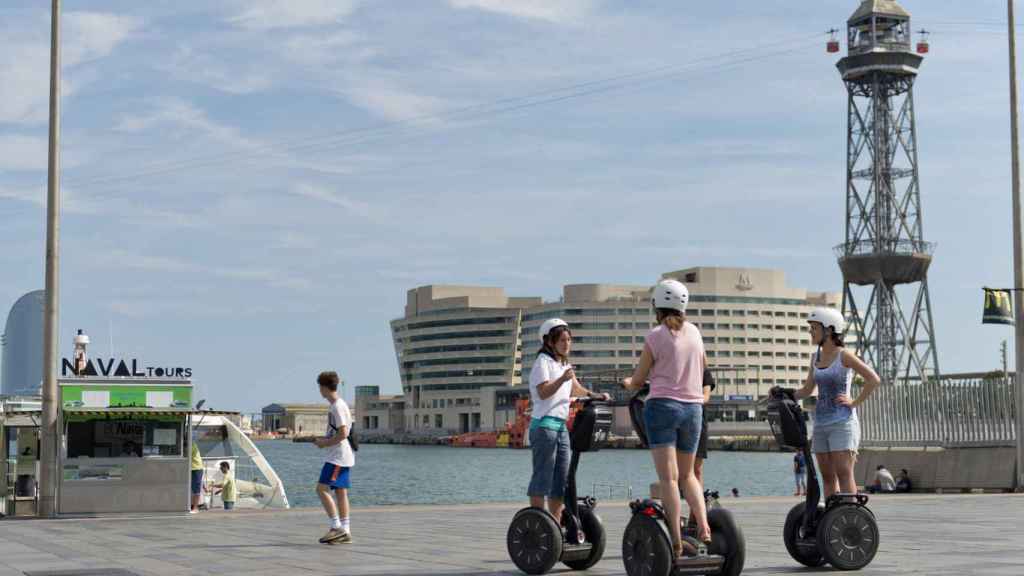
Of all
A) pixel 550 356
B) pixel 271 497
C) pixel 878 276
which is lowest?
pixel 271 497

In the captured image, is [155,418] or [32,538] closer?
[32,538]

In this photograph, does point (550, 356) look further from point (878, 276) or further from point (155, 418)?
point (878, 276)

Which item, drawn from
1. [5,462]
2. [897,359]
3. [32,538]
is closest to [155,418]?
[32,538]

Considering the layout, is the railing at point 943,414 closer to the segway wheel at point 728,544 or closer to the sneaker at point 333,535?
the sneaker at point 333,535

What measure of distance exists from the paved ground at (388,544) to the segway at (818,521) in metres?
0.18

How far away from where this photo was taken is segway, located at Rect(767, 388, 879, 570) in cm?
1052

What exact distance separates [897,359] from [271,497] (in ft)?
279

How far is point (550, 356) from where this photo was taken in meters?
10.8

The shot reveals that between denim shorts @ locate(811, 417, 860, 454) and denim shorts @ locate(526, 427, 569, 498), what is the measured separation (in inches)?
83.5

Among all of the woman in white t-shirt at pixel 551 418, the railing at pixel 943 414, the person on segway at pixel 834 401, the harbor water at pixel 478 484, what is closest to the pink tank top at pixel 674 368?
the woman in white t-shirt at pixel 551 418

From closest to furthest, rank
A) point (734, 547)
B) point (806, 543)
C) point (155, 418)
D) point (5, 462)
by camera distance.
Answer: point (734, 547)
point (806, 543)
point (155, 418)
point (5, 462)

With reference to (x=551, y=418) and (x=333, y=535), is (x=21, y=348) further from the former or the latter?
(x=551, y=418)

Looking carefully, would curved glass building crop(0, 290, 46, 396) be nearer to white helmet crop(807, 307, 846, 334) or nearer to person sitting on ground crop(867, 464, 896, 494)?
person sitting on ground crop(867, 464, 896, 494)

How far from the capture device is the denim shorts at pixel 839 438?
1094 cm
